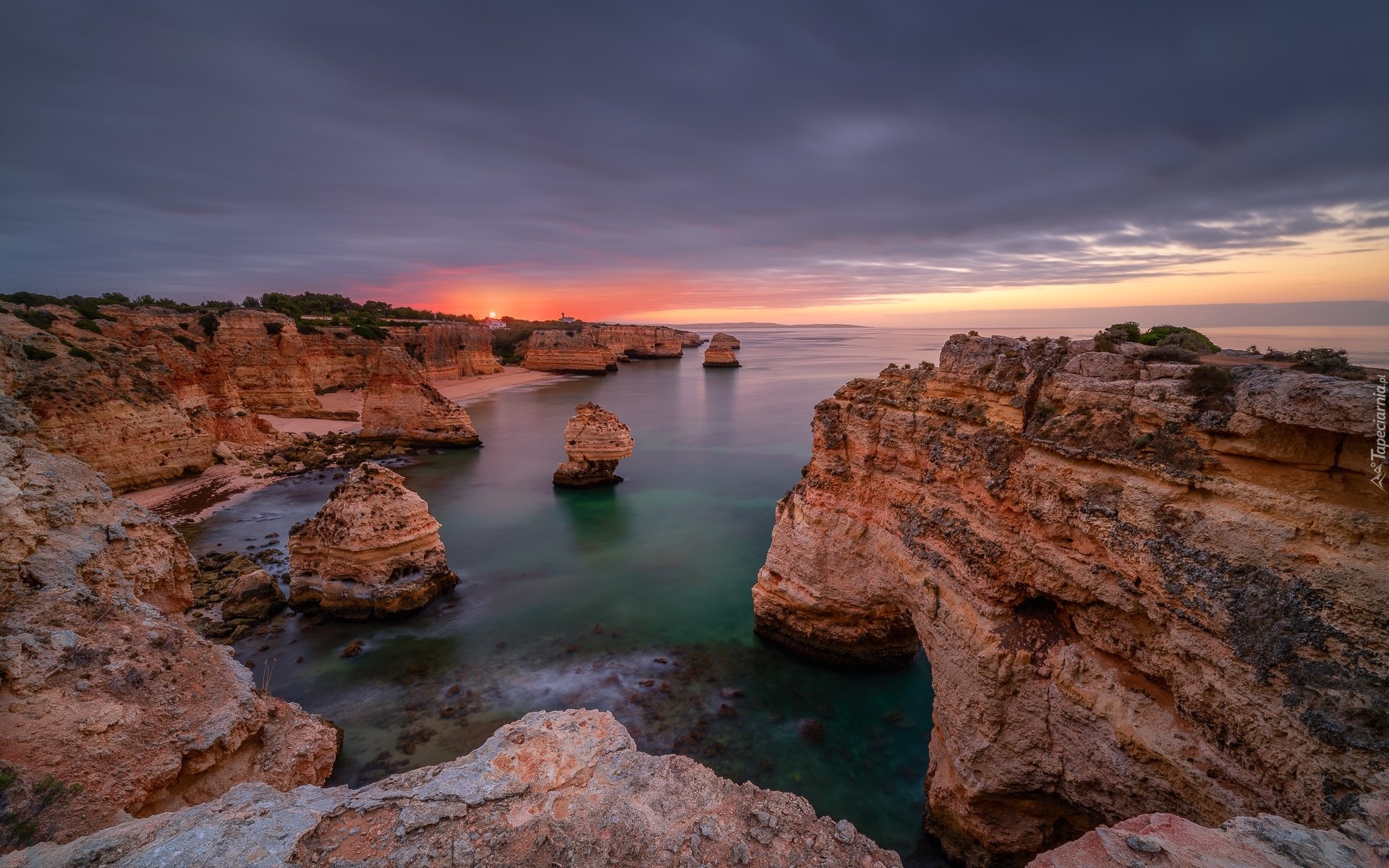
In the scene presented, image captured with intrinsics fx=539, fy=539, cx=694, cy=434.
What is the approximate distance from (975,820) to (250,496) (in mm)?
25990

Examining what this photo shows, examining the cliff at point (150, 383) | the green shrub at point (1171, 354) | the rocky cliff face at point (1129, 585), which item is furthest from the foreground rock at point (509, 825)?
the cliff at point (150, 383)

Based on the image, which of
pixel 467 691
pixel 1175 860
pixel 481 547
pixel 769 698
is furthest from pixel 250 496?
pixel 1175 860

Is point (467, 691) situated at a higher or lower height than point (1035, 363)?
lower

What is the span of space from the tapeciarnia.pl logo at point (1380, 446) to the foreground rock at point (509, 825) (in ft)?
14.8

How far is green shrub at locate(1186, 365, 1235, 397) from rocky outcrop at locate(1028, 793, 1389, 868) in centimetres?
318

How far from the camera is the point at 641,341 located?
9912cm

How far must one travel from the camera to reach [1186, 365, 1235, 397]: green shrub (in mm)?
5055

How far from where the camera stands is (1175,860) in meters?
3.38

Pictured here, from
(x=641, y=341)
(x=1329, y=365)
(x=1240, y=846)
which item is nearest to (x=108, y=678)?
(x=1240, y=846)

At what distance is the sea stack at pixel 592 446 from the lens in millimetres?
23625

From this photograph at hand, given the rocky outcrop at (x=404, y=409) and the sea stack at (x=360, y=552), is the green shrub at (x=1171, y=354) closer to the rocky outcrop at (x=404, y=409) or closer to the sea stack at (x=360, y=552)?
the sea stack at (x=360, y=552)

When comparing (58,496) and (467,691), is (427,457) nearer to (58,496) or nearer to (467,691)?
(467,691)

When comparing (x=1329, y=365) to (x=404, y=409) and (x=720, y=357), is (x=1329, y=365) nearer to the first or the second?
(x=404, y=409)

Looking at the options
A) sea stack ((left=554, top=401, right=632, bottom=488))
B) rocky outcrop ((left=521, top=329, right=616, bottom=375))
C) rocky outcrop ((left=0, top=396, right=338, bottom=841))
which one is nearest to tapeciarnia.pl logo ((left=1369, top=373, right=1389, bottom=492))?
rocky outcrop ((left=0, top=396, right=338, bottom=841))
